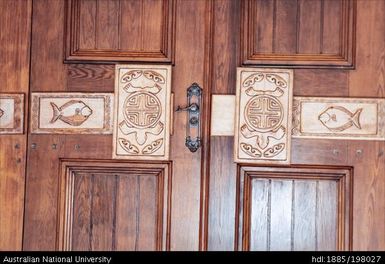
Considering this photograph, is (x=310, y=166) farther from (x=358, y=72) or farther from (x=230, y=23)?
(x=230, y=23)

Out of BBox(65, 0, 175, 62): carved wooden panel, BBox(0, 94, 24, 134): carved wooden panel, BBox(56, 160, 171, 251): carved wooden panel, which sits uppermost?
BBox(65, 0, 175, 62): carved wooden panel

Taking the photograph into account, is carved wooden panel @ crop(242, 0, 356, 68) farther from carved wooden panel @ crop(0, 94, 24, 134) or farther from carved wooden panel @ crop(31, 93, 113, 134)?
carved wooden panel @ crop(0, 94, 24, 134)

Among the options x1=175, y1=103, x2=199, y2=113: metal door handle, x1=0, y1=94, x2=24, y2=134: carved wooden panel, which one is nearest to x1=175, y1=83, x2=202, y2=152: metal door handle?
x1=175, y1=103, x2=199, y2=113: metal door handle

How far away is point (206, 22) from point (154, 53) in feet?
0.72

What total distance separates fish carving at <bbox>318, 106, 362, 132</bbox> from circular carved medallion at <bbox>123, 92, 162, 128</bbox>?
1.96 ft

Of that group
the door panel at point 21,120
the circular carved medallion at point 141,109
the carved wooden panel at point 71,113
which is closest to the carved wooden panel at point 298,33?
the circular carved medallion at point 141,109

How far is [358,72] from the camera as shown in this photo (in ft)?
9.00

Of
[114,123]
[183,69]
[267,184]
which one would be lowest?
[267,184]

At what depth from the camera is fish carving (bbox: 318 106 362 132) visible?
8.97ft

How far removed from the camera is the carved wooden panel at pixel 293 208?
2719 millimetres

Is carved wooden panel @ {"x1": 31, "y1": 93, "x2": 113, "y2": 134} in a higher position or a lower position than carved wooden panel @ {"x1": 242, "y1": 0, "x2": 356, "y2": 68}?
lower

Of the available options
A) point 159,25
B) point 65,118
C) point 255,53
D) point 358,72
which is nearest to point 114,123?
point 65,118
